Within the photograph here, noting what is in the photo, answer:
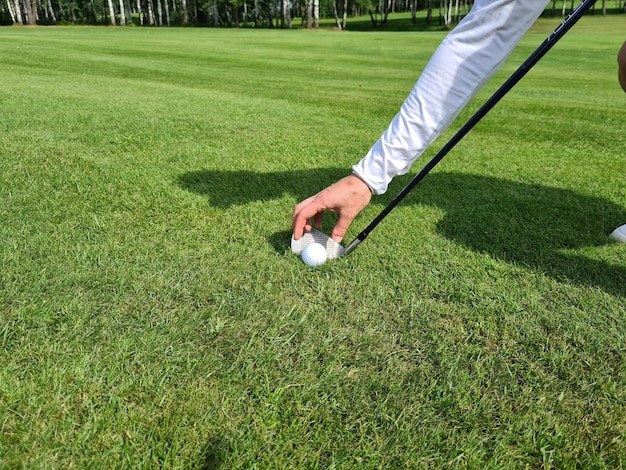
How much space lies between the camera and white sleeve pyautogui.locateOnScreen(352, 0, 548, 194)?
1678mm

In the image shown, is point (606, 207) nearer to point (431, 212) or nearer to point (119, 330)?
point (431, 212)

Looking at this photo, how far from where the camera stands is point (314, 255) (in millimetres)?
2545

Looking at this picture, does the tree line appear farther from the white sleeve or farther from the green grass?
the white sleeve

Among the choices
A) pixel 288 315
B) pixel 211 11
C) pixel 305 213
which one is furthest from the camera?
pixel 211 11

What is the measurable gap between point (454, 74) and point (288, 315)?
4.11ft

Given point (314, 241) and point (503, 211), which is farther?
point (503, 211)

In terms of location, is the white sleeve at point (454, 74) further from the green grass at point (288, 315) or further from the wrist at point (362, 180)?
the green grass at point (288, 315)

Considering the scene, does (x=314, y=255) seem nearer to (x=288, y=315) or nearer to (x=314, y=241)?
(x=314, y=241)

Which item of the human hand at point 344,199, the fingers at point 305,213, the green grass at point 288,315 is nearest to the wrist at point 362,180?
the human hand at point 344,199

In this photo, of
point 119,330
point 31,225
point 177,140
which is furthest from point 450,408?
point 177,140

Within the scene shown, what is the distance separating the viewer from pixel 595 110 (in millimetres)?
8258

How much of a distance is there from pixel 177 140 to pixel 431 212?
2987 millimetres

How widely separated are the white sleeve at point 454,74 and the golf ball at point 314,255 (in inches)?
31.1

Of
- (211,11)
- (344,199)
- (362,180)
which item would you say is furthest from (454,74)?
(211,11)
